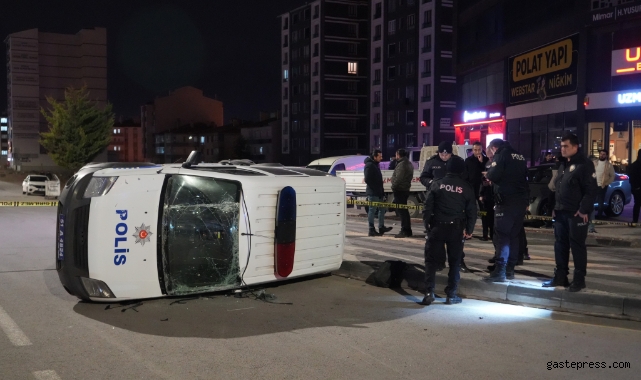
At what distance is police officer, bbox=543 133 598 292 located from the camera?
752 centimetres

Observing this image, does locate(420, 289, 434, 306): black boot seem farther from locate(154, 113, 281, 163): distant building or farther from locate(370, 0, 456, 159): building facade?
locate(154, 113, 281, 163): distant building

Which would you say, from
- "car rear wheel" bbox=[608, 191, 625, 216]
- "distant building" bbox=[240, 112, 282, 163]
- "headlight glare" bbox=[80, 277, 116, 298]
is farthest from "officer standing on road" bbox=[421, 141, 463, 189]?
"distant building" bbox=[240, 112, 282, 163]

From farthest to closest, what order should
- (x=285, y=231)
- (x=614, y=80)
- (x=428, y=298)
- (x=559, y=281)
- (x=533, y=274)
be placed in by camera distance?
1. (x=614, y=80)
2. (x=533, y=274)
3. (x=559, y=281)
4. (x=285, y=231)
5. (x=428, y=298)

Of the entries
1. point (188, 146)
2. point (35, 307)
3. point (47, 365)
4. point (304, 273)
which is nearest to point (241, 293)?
point (304, 273)

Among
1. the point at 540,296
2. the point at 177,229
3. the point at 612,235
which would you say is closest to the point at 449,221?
the point at 540,296

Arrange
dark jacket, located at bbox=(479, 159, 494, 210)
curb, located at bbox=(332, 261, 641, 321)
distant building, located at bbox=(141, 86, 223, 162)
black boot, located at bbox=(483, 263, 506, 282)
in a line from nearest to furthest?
1. curb, located at bbox=(332, 261, 641, 321)
2. black boot, located at bbox=(483, 263, 506, 282)
3. dark jacket, located at bbox=(479, 159, 494, 210)
4. distant building, located at bbox=(141, 86, 223, 162)

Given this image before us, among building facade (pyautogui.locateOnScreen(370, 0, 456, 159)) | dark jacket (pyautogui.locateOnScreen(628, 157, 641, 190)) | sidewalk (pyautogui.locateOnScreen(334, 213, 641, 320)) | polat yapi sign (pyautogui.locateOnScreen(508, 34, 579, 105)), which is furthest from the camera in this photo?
building facade (pyautogui.locateOnScreen(370, 0, 456, 159))

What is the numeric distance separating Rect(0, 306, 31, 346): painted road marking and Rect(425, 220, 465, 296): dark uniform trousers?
4.51 meters

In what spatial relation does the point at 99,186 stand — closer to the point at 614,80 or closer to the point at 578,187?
the point at 578,187

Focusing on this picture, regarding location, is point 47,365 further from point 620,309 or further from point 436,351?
point 620,309

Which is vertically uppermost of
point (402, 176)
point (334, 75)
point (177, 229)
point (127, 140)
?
point (334, 75)

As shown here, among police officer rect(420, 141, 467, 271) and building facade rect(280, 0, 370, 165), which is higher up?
building facade rect(280, 0, 370, 165)

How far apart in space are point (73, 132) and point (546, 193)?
37451 mm

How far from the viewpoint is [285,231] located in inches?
301
